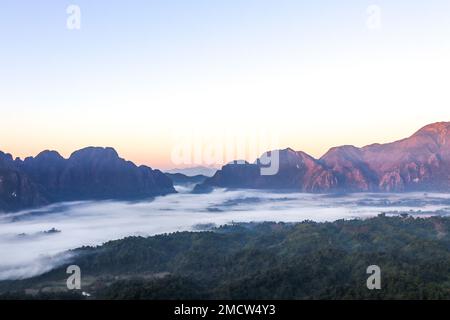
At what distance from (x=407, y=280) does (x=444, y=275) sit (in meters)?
19.1

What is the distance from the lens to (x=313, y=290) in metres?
160
